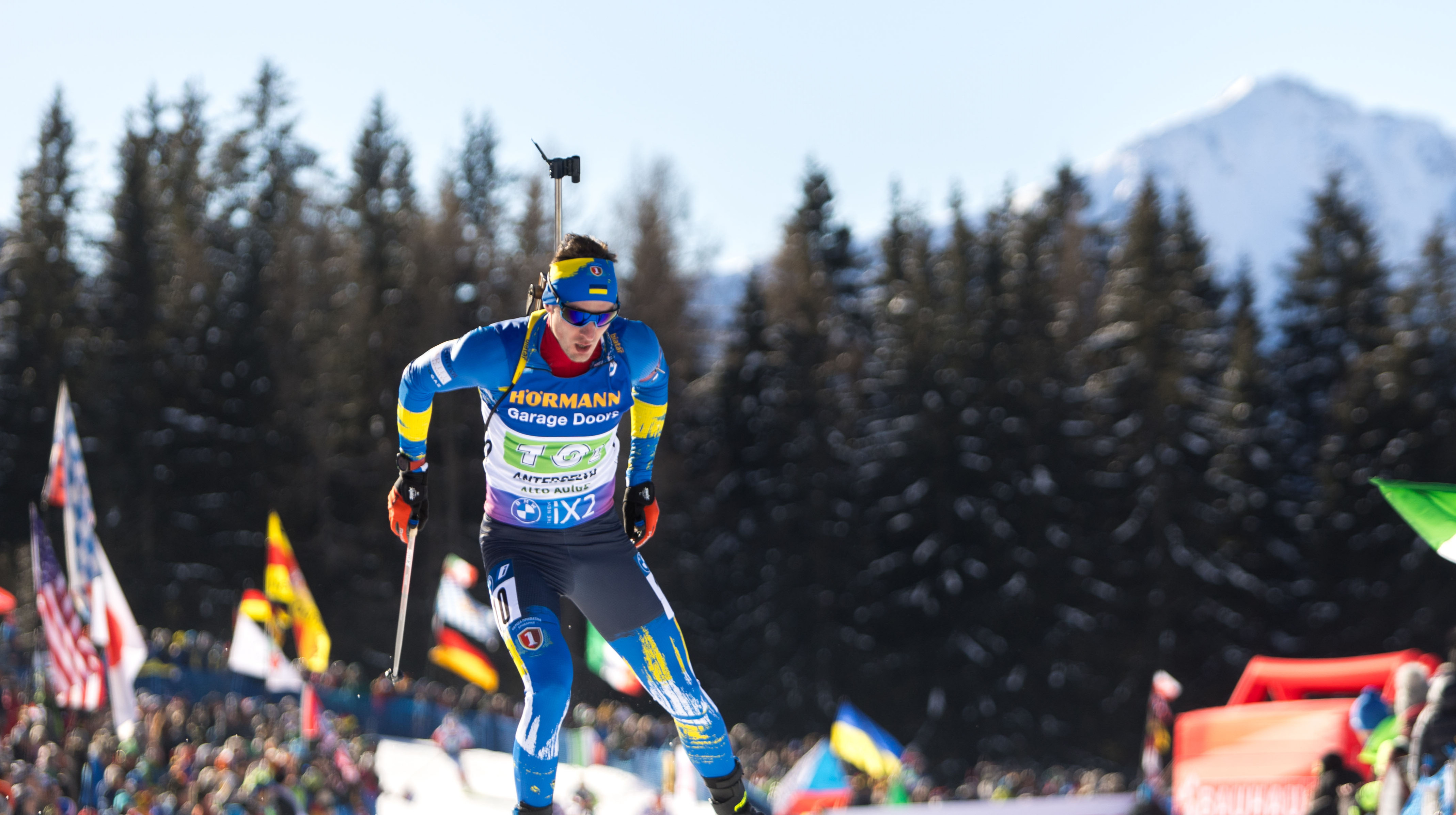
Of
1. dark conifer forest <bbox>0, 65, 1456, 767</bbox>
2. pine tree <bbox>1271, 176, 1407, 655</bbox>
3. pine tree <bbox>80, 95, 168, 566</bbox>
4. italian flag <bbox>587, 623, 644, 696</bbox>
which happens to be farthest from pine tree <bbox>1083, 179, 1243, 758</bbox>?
pine tree <bbox>80, 95, 168, 566</bbox>

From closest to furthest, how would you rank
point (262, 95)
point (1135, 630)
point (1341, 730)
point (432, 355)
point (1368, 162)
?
point (432, 355), point (1341, 730), point (1135, 630), point (262, 95), point (1368, 162)

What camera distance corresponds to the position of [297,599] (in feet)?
67.4

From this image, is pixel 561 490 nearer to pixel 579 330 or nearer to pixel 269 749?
pixel 579 330

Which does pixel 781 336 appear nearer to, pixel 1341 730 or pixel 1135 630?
pixel 1135 630

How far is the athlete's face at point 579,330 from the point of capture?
5.93m

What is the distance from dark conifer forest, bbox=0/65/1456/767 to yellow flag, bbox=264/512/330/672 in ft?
50.1

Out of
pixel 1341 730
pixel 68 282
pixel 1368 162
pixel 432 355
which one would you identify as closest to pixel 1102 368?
pixel 1341 730

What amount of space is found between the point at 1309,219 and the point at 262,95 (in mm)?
37606

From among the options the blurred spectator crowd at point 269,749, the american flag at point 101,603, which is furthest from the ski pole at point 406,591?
the american flag at point 101,603

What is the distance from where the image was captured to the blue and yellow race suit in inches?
235

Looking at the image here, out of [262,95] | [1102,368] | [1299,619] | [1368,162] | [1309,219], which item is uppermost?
[1368,162]

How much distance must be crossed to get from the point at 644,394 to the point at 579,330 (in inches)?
29.4

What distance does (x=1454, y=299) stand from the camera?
39688 millimetres

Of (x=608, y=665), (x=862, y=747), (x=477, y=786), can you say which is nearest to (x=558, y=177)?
(x=608, y=665)
